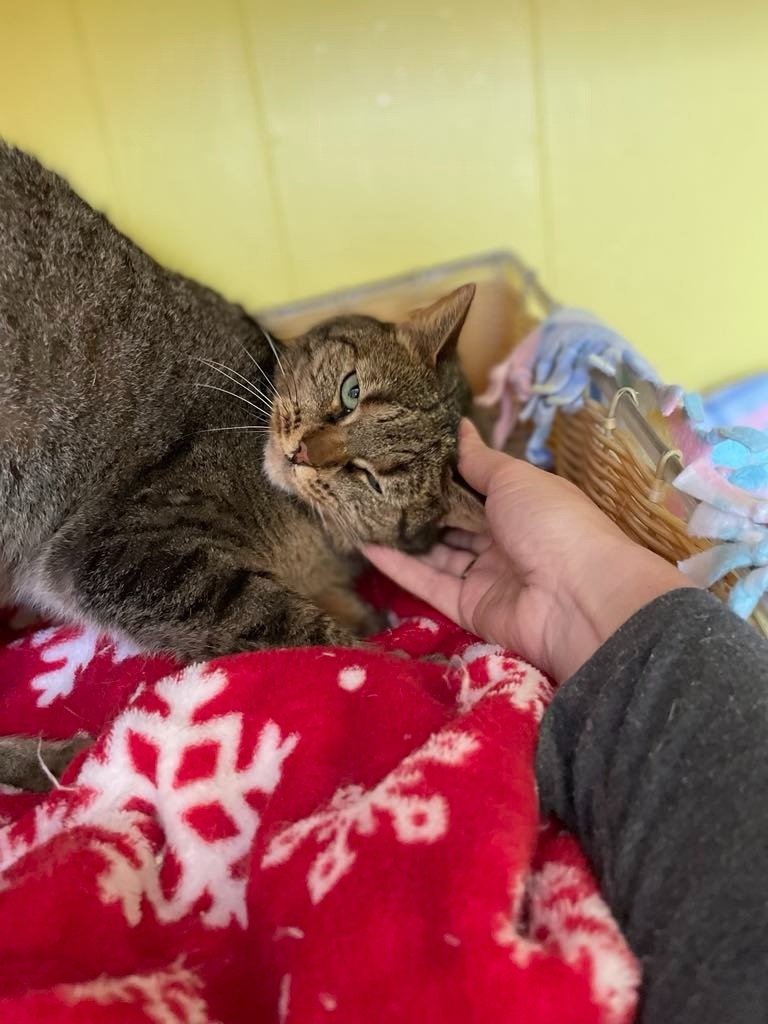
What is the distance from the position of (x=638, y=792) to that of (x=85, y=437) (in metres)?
0.99

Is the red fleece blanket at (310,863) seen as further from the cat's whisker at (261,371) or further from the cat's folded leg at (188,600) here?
the cat's whisker at (261,371)

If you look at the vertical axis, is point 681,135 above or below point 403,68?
below

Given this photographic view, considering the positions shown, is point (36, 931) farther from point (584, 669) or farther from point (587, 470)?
point (587, 470)

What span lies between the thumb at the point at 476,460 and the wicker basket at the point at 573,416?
0.19m

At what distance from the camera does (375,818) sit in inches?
34.9

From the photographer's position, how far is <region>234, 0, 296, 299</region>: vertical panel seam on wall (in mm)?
1876

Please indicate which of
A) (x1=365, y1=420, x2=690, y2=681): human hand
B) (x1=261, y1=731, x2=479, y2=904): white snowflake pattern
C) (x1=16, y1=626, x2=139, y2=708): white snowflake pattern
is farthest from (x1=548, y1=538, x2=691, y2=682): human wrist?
(x1=16, y1=626, x2=139, y2=708): white snowflake pattern

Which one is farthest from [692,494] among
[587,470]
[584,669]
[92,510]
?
[92,510]

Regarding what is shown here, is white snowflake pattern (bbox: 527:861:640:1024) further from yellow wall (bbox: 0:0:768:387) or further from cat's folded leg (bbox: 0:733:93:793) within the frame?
yellow wall (bbox: 0:0:768:387)

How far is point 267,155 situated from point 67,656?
1242 millimetres

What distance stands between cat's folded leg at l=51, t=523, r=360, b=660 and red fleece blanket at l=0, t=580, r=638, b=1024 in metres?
0.10

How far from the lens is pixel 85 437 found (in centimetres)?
137

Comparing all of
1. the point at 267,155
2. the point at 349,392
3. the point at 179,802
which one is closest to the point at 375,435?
the point at 349,392

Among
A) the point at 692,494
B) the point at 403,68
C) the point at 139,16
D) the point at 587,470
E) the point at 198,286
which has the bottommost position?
the point at 587,470
